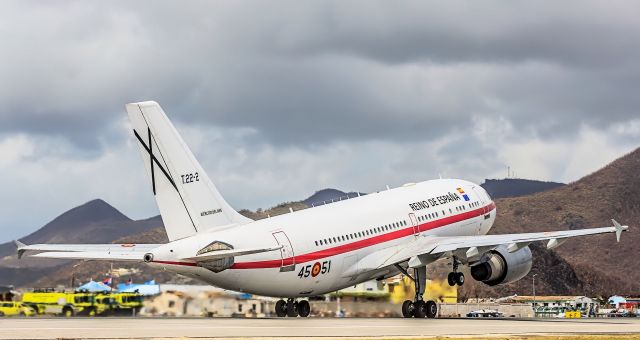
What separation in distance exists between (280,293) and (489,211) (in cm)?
2491

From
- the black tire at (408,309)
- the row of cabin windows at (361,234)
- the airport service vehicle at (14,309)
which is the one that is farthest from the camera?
the black tire at (408,309)

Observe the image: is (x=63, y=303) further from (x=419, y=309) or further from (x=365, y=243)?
(x=419, y=309)

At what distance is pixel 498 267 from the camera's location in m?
65.7

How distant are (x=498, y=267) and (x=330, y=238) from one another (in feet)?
36.0

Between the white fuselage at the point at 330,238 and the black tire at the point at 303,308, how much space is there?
1.76m

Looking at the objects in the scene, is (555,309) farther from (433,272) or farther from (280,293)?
(280,293)

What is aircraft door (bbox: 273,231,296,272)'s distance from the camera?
57.8 meters

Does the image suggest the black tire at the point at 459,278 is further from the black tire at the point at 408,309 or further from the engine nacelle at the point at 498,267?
the black tire at the point at 408,309

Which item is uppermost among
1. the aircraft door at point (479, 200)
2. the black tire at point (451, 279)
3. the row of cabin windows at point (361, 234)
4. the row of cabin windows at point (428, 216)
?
the aircraft door at point (479, 200)

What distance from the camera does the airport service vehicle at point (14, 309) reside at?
64625 millimetres

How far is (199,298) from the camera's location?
58.9m

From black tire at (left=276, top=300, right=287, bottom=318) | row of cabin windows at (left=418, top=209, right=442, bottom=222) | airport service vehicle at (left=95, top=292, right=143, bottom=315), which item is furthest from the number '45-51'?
row of cabin windows at (left=418, top=209, right=442, bottom=222)

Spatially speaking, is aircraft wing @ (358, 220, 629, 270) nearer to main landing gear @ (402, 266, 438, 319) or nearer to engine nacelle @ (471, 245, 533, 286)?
engine nacelle @ (471, 245, 533, 286)

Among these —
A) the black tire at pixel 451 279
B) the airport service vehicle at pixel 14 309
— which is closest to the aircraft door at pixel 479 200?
the black tire at pixel 451 279
